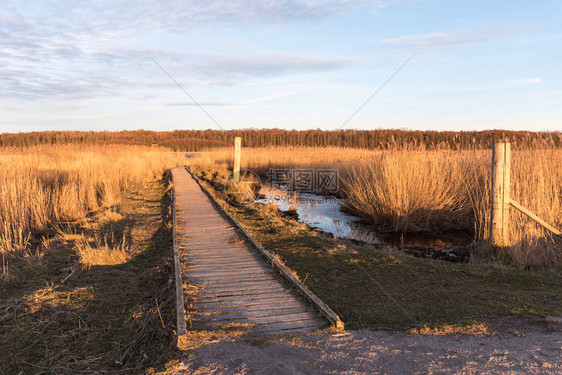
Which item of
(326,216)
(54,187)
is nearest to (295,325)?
(326,216)

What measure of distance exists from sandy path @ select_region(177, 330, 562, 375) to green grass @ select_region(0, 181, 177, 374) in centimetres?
60

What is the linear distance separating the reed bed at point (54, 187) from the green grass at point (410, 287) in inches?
220

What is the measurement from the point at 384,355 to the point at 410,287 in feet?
7.48

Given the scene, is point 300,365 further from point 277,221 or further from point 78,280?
point 277,221

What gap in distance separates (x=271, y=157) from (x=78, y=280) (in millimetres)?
19304

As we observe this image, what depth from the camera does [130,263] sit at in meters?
6.57

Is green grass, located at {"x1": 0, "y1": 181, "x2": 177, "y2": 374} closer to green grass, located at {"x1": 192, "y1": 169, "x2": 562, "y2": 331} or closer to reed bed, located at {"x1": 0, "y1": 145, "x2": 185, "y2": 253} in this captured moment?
reed bed, located at {"x1": 0, "y1": 145, "x2": 185, "y2": 253}

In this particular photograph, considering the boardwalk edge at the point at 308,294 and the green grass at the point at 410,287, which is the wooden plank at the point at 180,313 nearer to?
the boardwalk edge at the point at 308,294

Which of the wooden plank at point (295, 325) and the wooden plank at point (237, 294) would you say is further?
the wooden plank at point (237, 294)

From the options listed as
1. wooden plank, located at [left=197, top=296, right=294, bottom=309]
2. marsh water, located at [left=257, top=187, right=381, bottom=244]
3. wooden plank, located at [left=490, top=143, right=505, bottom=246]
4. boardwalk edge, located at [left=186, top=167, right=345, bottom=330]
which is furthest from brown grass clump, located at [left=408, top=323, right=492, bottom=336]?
marsh water, located at [left=257, top=187, right=381, bottom=244]

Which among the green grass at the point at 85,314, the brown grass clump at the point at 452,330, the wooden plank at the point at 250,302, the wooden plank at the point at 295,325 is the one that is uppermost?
the wooden plank at the point at 250,302

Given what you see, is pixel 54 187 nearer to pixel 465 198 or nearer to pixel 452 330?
pixel 465 198

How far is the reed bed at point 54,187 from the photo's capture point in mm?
9305

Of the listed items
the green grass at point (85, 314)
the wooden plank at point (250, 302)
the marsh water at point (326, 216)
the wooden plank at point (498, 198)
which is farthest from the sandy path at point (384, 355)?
the marsh water at point (326, 216)
